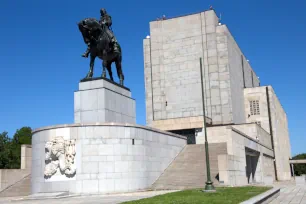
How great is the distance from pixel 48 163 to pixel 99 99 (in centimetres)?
541

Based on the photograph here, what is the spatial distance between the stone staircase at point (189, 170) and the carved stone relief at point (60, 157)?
5.87 metres

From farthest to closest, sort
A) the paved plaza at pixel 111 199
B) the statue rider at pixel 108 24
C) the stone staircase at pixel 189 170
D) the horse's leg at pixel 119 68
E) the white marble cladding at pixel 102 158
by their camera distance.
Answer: the horse's leg at pixel 119 68, the statue rider at pixel 108 24, the stone staircase at pixel 189 170, the white marble cladding at pixel 102 158, the paved plaza at pixel 111 199

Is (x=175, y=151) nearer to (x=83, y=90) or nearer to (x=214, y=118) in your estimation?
(x=83, y=90)

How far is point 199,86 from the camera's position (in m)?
49.8

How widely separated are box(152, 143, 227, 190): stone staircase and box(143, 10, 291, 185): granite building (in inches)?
419

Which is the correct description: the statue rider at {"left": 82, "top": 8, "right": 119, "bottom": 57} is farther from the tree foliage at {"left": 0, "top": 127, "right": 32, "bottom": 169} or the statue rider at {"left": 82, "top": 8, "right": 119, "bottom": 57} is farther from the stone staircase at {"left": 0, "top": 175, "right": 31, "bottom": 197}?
the tree foliage at {"left": 0, "top": 127, "right": 32, "bottom": 169}

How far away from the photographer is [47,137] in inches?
965

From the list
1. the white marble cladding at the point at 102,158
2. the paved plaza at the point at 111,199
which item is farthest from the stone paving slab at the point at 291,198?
the white marble cladding at the point at 102,158

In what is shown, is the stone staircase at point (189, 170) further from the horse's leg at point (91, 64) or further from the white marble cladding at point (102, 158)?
the horse's leg at point (91, 64)

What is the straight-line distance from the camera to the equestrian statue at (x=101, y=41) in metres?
27.9

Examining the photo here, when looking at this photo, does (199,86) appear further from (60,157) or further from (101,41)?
(60,157)

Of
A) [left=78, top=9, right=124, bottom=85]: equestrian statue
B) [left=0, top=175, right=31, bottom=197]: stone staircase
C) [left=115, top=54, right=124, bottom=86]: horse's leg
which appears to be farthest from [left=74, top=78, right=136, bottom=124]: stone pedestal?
[left=0, top=175, right=31, bottom=197]: stone staircase

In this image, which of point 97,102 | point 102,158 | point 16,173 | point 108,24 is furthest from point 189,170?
point 16,173

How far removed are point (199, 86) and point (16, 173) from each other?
83.6 ft
